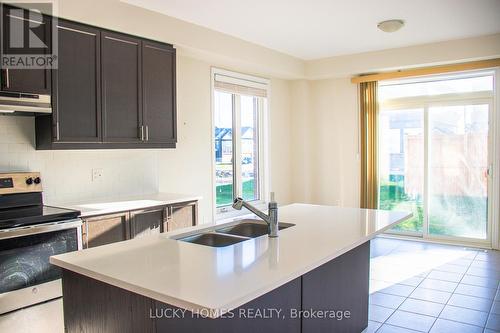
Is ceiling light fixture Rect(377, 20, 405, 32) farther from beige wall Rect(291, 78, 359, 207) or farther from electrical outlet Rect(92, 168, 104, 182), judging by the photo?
electrical outlet Rect(92, 168, 104, 182)

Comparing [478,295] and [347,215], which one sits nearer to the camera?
[347,215]

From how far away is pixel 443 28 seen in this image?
15.1 ft

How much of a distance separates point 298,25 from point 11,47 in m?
2.80


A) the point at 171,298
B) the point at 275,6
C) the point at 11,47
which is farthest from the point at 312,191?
the point at 171,298

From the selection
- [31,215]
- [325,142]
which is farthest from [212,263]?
[325,142]

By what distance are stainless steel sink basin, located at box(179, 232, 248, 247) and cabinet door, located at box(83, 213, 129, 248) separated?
3.35ft

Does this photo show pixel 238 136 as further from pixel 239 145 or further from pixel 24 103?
pixel 24 103

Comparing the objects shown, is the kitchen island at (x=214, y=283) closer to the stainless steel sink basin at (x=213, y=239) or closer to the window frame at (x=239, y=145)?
the stainless steel sink basin at (x=213, y=239)

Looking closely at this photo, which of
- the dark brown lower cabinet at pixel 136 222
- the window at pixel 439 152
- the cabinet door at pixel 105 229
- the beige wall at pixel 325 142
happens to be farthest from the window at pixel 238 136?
the cabinet door at pixel 105 229

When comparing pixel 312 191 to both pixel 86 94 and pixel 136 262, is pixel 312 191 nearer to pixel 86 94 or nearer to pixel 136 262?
pixel 86 94

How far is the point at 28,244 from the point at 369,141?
4.76 meters

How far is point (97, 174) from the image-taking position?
3701 millimetres

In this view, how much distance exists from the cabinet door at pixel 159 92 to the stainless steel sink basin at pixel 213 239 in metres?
1.65

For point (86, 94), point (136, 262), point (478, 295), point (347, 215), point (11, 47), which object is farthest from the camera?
point (478, 295)
